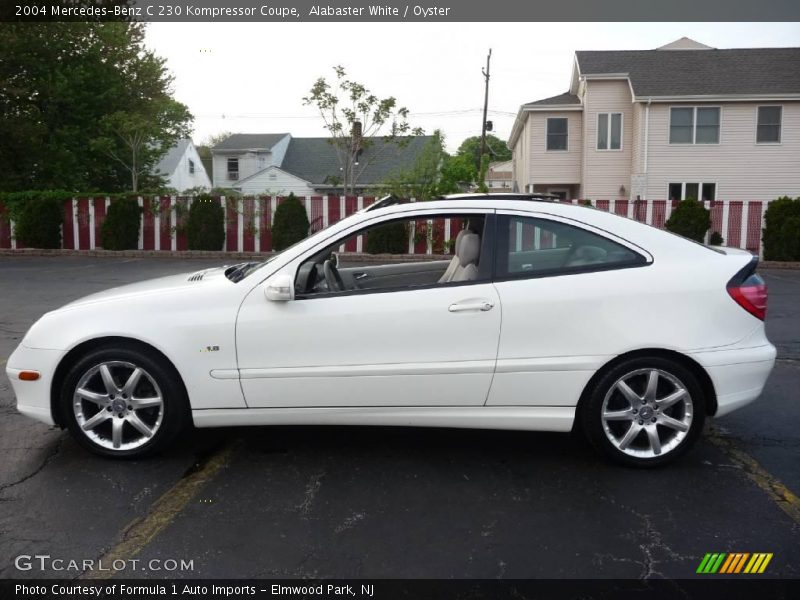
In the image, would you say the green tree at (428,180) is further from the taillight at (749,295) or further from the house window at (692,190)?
the taillight at (749,295)

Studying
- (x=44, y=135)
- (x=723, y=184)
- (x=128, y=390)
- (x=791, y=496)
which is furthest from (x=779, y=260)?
(x=44, y=135)

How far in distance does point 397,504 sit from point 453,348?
2.95 feet

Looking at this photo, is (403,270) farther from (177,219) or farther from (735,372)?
(177,219)

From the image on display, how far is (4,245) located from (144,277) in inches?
411

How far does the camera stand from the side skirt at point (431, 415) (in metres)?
4.19

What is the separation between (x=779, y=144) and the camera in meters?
27.5

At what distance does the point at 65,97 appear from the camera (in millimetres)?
29562

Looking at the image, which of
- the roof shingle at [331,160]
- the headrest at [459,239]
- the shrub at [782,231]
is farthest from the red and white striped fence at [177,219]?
the roof shingle at [331,160]

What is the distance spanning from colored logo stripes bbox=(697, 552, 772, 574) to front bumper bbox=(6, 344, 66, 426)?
11.5 feet

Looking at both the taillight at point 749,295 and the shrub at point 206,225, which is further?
the shrub at point 206,225

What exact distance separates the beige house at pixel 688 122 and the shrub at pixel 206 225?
14.6 metres

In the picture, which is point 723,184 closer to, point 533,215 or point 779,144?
point 779,144

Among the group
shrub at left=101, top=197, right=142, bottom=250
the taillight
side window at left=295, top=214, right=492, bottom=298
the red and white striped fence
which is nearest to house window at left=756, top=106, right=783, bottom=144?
the red and white striped fence

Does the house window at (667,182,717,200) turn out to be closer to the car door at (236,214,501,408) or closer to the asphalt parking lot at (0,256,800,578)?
the asphalt parking lot at (0,256,800,578)
